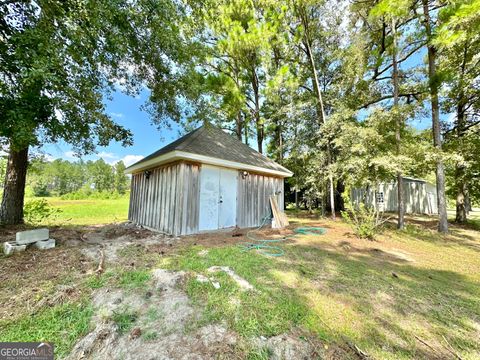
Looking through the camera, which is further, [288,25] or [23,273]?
[288,25]

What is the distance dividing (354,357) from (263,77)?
1552cm

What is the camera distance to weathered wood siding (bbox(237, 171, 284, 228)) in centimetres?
775

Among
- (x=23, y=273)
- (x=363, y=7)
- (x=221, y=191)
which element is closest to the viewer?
A: (x=23, y=273)

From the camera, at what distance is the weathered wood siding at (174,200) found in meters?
5.96

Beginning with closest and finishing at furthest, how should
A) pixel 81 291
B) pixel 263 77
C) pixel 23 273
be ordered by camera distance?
pixel 81 291 < pixel 23 273 < pixel 263 77

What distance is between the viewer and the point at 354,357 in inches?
69.4

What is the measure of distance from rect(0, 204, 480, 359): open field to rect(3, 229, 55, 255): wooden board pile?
10.4 inches

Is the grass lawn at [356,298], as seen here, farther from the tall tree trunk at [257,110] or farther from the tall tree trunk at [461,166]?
the tall tree trunk at [257,110]

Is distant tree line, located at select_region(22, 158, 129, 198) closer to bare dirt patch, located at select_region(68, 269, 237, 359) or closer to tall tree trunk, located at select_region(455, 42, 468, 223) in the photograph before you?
bare dirt patch, located at select_region(68, 269, 237, 359)

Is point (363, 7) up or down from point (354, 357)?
up

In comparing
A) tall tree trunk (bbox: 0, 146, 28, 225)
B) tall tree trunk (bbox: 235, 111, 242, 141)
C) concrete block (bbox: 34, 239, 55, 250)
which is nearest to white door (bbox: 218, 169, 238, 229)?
concrete block (bbox: 34, 239, 55, 250)

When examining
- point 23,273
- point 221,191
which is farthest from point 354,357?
point 221,191

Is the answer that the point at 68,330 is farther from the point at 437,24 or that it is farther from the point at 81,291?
the point at 437,24

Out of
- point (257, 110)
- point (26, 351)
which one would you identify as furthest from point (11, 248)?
point (257, 110)
